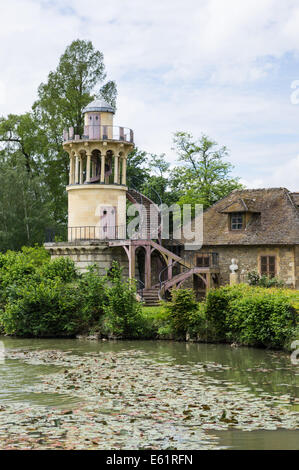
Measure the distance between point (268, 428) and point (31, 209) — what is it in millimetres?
37192

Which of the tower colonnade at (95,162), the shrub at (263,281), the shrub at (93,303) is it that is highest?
the tower colonnade at (95,162)

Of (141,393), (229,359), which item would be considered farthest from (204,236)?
(141,393)

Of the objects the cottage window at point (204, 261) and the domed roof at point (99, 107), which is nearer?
the cottage window at point (204, 261)

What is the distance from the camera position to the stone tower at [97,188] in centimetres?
3869

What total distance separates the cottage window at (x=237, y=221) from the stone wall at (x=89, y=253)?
591 cm

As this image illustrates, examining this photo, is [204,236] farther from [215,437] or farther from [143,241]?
[215,437]

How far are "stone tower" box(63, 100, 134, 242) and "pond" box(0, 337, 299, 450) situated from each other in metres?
12.5

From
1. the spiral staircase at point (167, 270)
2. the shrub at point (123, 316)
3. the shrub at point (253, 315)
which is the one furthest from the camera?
the spiral staircase at point (167, 270)

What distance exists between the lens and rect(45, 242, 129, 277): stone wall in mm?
36906

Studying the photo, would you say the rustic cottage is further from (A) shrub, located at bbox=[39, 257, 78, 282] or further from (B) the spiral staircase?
(A) shrub, located at bbox=[39, 257, 78, 282]

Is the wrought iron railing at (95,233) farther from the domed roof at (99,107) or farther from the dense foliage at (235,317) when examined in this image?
the dense foliage at (235,317)

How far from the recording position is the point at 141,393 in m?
18.2

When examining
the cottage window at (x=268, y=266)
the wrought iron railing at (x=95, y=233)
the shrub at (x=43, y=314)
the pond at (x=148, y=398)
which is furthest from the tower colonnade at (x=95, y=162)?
the pond at (x=148, y=398)

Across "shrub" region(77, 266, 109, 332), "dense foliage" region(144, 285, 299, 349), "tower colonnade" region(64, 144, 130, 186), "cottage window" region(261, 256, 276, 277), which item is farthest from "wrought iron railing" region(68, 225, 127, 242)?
"dense foliage" region(144, 285, 299, 349)
